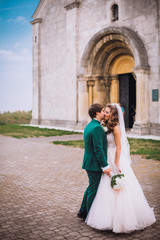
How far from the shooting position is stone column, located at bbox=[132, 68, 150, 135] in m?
14.6

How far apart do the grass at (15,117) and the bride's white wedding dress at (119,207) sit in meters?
25.2

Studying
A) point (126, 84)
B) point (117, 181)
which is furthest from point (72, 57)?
point (117, 181)

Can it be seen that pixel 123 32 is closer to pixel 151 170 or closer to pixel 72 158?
pixel 72 158

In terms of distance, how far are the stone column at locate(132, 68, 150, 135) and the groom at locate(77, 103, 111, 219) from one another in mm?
11024

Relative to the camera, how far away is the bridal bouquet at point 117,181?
3666mm

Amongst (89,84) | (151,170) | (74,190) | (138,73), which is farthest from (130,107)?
(74,190)

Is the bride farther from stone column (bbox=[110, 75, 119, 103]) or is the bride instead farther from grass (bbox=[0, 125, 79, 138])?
stone column (bbox=[110, 75, 119, 103])

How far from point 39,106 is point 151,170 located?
18051mm

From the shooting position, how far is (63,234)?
3662 mm

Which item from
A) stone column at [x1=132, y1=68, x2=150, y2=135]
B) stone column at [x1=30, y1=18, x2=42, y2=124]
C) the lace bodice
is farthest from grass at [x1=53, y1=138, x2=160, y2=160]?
stone column at [x1=30, y1=18, x2=42, y2=124]

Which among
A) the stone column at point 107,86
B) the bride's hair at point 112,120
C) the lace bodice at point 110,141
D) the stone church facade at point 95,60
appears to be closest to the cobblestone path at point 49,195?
the lace bodice at point 110,141

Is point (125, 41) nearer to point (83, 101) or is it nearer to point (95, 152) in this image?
point (83, 101)

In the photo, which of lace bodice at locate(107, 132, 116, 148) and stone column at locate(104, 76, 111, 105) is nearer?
lace bodice at locate(107, 132, 116, 148)

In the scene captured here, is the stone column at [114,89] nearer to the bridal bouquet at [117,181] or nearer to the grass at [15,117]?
the grass at [15,117]
